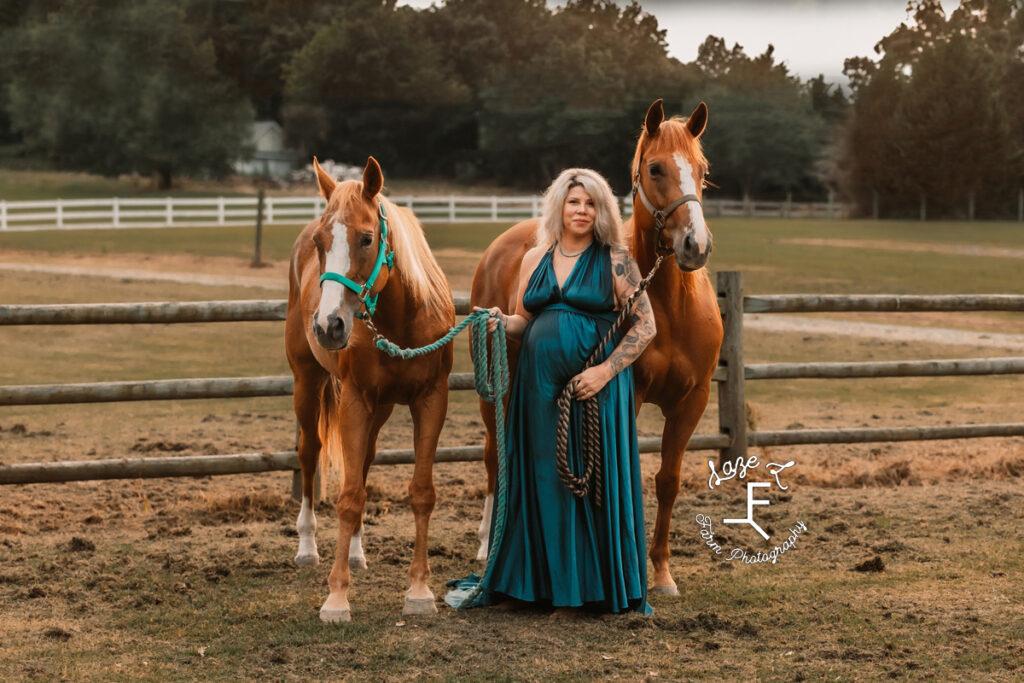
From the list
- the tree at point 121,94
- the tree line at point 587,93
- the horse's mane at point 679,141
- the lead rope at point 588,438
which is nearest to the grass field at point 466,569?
the lead rope at point 588,438

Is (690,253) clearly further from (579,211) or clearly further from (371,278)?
(371,278)

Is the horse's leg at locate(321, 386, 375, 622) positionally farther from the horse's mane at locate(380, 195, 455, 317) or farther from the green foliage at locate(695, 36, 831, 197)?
the green foliage at locate(695, 36, 831, 197)

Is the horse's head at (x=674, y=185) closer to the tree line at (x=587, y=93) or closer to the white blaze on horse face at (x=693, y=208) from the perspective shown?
the white blaze on horse face at (x=693, y=208)

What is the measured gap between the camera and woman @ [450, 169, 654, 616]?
12.5ft

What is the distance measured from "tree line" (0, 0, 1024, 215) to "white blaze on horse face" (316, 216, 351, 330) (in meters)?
32.7

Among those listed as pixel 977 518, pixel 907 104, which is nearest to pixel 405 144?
pixel 907 104

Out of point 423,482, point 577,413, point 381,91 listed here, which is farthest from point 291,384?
point 381,91

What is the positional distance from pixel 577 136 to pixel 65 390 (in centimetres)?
4364

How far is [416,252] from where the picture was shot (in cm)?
411

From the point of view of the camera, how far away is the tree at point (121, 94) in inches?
1131

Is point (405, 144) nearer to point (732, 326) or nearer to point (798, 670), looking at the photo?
point (732, 326)

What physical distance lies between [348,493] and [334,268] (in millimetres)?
1014

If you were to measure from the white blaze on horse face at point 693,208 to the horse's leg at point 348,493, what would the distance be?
1.46 m

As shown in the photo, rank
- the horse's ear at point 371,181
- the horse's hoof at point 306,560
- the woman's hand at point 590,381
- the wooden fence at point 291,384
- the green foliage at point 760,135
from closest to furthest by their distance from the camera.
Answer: the horse's ear at point 371,181, the woman's hand at point 590,381, the horse's hoof at point 306,560, the wooden fence at point 291,384, the green foliage at point 760,135
